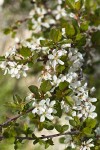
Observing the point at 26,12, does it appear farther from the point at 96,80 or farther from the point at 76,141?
the point at 76,141

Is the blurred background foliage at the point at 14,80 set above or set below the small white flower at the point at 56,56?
above

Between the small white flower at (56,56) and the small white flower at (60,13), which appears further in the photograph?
the small white flower at (60,13)

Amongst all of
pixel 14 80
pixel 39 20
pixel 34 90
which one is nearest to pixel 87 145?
pixel 34 90

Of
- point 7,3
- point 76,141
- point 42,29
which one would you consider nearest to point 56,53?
point 76,141

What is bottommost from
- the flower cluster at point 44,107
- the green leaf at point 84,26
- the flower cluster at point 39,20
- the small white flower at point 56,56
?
the flower cluster at point 44,107

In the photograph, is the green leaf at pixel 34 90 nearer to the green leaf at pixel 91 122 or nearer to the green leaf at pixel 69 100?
the green leaf at pixel 69 100

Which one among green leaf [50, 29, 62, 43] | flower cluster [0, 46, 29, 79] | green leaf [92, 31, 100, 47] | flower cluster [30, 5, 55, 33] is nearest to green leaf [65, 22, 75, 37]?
green leaf [50, 29, 62, 43]

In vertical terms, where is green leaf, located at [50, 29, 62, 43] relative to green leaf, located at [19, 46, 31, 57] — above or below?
above

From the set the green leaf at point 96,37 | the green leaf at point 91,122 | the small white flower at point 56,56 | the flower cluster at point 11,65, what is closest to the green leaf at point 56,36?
the small white flower at point 56,56

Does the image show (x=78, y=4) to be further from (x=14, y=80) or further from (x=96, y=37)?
(x=14, y=80)

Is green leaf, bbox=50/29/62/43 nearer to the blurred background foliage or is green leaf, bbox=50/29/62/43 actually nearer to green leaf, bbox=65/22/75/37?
green leaf, bbox=65/22/75/37

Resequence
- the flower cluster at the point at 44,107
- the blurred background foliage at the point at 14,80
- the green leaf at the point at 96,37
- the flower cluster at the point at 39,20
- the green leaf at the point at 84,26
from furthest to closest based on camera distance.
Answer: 1. the blurred background foliage at the point at 14,80
2. the flower cluster at the point at 39,20
3. the green leaf at the point at 96,37
4. the green leaf at the point at 84,26
5. the flower cluster at the point at 44,107
